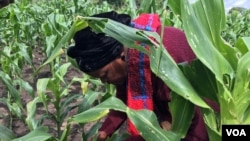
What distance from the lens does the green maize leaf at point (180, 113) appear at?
138 cm

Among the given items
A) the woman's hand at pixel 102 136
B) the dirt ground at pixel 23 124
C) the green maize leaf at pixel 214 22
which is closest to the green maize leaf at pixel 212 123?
the green maize leaf at pixel 214 22

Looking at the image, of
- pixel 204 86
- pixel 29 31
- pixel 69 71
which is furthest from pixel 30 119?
pixel 29 31

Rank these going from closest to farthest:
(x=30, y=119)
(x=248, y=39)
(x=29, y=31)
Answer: (x=248, y=39), (x=30, y=119), (x=29, y=31)

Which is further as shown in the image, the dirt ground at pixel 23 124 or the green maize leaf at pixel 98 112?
the dirt ground at pixel 23 124

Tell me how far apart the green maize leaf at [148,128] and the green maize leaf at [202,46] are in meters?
0.23

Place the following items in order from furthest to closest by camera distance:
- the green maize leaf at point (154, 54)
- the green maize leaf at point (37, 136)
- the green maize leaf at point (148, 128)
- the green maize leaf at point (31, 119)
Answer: the green maize leaf at point (31, 119) → the green maize leaf at point (37, 136) → the green maize leaf at point (148, 128) → the green maize leaf at point (154, 54)

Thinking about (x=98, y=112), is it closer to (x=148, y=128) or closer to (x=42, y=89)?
(x=148, y=128)

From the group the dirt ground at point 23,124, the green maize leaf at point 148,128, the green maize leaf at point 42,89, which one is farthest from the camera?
the dirt ground at point 23,124

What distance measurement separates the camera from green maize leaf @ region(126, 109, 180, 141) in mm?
1330

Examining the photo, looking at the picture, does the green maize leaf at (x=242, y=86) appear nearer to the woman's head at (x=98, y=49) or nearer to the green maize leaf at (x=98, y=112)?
the green maize leaf at (x=98, y=112)

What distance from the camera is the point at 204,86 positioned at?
1346 mm

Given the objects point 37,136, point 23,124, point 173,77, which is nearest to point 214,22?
point 173,77

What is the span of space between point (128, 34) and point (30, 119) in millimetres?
1159

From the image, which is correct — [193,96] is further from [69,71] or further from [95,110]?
[69,71]
